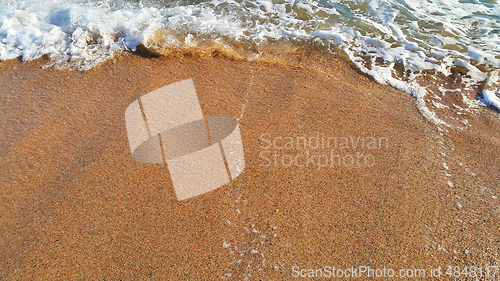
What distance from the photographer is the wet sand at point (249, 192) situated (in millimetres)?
2174

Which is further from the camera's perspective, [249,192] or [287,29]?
[287,29]

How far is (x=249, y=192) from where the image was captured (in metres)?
2.55

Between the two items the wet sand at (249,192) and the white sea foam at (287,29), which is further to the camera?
the white sea foam at (287,29)

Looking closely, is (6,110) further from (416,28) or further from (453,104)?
(416,28)

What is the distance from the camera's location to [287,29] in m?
4.79

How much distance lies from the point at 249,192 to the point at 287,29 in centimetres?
315

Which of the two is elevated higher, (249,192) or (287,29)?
(287,29)

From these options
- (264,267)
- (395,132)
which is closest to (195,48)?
(395,132)

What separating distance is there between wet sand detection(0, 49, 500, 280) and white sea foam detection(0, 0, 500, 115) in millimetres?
754

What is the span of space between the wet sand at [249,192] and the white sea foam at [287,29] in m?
0.75

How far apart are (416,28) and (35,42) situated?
5697 mm

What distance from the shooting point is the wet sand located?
7.13 ft

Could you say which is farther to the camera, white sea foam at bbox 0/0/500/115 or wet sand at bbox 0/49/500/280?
white sea foam at bbox 0/0/500/115

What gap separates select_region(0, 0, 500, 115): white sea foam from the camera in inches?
165
